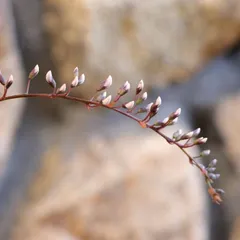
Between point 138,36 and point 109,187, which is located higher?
point 138,36

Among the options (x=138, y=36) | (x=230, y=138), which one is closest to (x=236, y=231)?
(x=230, y=138)

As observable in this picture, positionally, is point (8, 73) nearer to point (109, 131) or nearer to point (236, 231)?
point (109, 131)

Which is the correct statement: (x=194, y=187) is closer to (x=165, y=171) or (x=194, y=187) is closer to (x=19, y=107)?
(x=165, y=171)

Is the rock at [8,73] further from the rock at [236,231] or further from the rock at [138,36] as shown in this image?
the rock at [236,231]

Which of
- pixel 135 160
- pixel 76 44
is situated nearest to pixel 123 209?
pixel 135 160

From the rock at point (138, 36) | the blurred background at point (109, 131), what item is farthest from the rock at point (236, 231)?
the rock at point (138, 36)

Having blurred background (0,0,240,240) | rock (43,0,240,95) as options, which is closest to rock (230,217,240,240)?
blurred background (0,0,240,240)

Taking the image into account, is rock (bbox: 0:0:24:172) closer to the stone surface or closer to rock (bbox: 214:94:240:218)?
the stone surface
